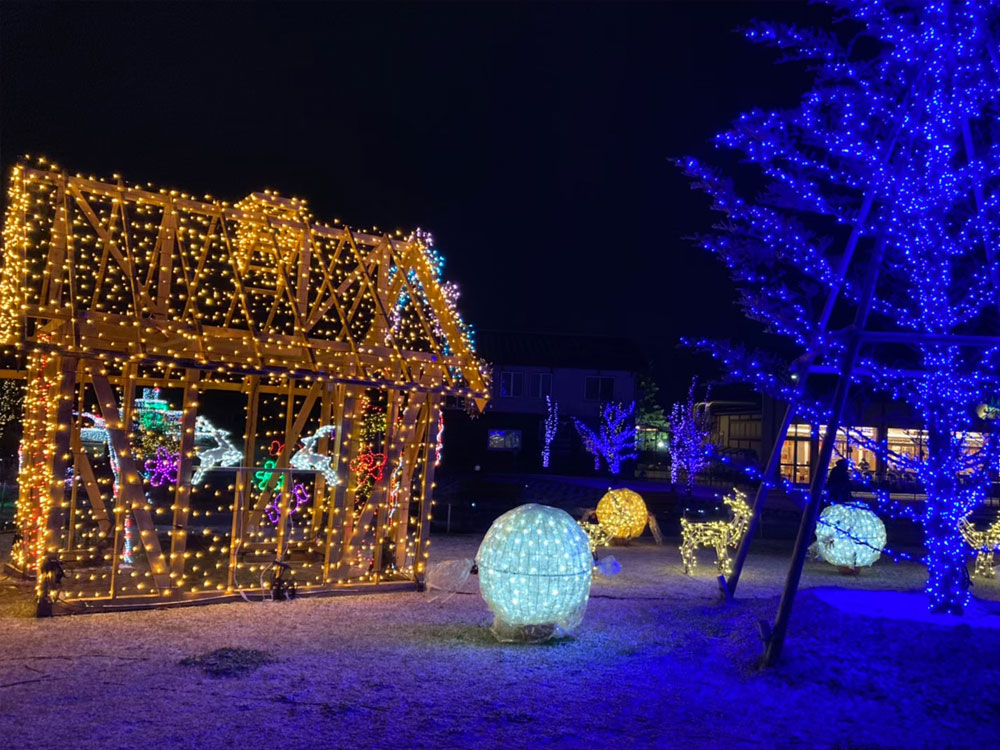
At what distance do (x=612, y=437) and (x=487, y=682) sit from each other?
32.2 metres

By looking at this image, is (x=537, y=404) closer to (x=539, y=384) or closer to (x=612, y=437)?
(x=539, y=384)

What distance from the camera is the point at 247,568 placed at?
40.0 ft

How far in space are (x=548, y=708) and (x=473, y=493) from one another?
1988 cm

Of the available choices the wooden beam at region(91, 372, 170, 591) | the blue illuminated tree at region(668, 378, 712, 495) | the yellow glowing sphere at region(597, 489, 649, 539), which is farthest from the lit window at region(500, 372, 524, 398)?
the wooden beam at region(91, 372, 170, 591)

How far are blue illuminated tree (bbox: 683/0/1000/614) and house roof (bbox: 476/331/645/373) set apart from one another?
32838 mm

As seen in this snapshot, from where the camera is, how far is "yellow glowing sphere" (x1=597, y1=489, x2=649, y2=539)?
54.5 feet

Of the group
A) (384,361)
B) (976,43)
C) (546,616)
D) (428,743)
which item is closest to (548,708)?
(428,743)

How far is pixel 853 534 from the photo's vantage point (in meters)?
13.7

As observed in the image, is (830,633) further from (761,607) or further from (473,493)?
(473,493)

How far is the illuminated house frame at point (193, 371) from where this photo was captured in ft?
31.3

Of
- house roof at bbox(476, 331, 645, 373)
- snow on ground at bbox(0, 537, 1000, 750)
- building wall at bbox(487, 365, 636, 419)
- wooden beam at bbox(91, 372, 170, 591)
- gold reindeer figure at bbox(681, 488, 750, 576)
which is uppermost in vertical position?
house roof at bbox(476, 331, 645, 373)

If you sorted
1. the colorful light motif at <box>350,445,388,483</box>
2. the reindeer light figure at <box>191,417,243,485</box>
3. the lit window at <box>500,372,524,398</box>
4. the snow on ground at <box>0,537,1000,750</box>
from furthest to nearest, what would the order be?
the lit window at <box>500,372,524,398</box> → the colorful light motif at <box>350,445,388,483</box> → the reindeer light figure at <box>191,417,243,485</box> → the snow on ground at <box>0,537,1000,750</box>

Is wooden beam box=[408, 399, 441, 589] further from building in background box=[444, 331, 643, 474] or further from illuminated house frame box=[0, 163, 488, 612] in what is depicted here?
building in background box=[444, 331, 643, 474]

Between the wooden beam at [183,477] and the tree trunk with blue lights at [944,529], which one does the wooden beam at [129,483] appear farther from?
the tree trunk with blue lights at [944,529]
